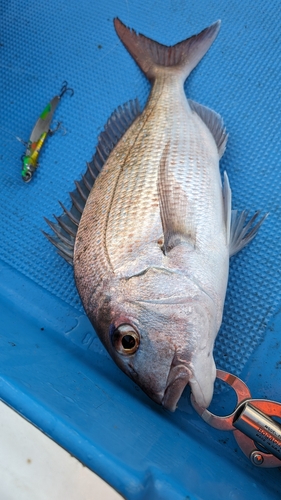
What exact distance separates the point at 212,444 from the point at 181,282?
0.59m

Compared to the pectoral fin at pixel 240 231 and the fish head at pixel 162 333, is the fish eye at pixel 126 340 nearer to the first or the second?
the fish head at pixel 162 333

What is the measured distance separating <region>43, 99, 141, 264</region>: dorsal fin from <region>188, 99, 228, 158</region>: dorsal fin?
0.78ft

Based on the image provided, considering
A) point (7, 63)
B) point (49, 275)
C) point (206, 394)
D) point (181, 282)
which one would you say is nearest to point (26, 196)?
point (49, 275)

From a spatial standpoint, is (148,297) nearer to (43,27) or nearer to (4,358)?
(4,358)

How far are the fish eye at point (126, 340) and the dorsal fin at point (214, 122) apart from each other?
31.3 inches

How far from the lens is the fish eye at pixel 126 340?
3.69 feet

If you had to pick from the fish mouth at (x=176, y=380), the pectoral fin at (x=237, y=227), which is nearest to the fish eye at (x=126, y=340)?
the fish mouth at (x=176, y=380)

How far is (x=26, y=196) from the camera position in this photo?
187 cm

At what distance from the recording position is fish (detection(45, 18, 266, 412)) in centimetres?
113

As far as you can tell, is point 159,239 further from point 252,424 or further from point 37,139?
point 37,139

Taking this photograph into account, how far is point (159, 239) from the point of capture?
Answer: 1.24 metres

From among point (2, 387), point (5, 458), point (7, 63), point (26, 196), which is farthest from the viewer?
point (7, 63)

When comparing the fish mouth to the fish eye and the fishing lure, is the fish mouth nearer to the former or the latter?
the fish eye

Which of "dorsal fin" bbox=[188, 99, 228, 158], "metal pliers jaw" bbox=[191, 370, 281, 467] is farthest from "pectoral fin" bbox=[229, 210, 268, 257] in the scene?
"metal pliers jaw" bbox=[191, 370, 281, 467]
